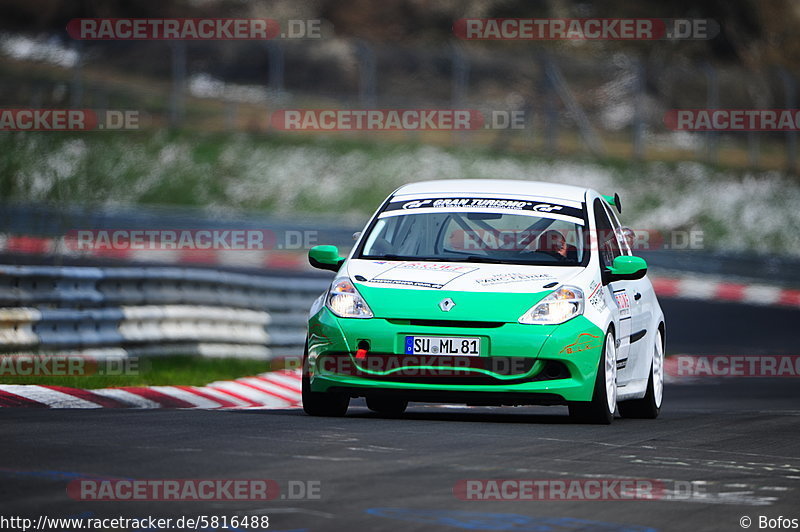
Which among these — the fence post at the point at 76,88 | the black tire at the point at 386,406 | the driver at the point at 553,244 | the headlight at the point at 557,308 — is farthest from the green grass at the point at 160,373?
the fence post at the point at 76,88

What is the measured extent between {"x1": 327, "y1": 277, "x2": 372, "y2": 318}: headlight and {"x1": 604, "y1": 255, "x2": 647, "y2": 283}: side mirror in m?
1.73

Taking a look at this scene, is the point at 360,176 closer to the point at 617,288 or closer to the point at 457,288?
the point at 617,288

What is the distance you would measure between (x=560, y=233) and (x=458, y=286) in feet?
3.96

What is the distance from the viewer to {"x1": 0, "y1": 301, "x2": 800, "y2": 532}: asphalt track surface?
240 inches

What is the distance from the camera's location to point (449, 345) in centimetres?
974

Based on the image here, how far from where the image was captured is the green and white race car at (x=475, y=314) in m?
9.76

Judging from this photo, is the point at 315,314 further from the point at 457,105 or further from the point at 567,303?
the point at 457,105

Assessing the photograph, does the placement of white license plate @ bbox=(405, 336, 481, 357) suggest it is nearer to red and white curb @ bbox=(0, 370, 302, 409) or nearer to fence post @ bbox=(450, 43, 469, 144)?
A: red and white curb @ bbox=(0, 370, 302, 409)

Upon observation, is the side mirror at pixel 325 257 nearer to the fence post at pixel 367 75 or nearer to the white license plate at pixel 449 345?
the white license plate at pixel 449 345

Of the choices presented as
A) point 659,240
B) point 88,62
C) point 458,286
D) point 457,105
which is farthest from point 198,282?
point 88,62

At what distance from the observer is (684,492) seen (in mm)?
7035

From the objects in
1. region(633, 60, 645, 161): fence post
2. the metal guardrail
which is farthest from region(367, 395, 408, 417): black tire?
region(633, 60, 645, 161): fence post

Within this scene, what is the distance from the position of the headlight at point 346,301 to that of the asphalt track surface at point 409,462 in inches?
26.6

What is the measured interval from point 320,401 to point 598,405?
1.77 m
